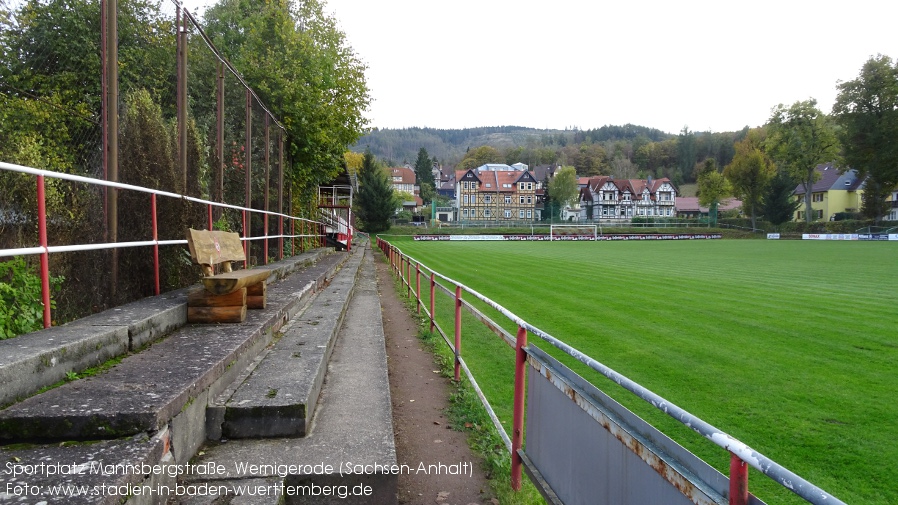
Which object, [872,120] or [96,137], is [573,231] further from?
[96,137]

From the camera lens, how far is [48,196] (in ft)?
12.8

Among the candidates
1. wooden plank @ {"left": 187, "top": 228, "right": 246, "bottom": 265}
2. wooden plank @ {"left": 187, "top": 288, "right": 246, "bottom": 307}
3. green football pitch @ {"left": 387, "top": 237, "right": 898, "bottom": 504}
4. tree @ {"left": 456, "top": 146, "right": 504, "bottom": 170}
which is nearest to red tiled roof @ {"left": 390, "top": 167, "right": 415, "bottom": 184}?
tree @ {"left": 456, "top": 146, "right": 504, "bottom": 170}

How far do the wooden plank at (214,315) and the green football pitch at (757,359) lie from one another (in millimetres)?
2465

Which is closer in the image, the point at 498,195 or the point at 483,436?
the point at 483,436

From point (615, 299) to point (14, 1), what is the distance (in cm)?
1141

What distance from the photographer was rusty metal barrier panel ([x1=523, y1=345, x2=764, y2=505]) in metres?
1.58

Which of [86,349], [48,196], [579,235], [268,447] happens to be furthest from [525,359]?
[579,235]

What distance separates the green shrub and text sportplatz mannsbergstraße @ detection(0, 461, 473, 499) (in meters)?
1.44

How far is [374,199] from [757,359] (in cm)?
5778

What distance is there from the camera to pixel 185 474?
8.80 feet

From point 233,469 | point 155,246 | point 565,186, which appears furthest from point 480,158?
point 233,469

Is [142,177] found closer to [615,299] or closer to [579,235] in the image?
[615,299]

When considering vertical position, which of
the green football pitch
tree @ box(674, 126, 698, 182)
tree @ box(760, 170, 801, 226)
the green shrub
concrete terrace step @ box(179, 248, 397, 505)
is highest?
tree @ box(674, 126, 698, 182)

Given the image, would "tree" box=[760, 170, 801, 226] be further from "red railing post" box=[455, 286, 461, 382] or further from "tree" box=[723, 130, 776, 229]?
"red railing post" box=[455, 286, 461, 382]
